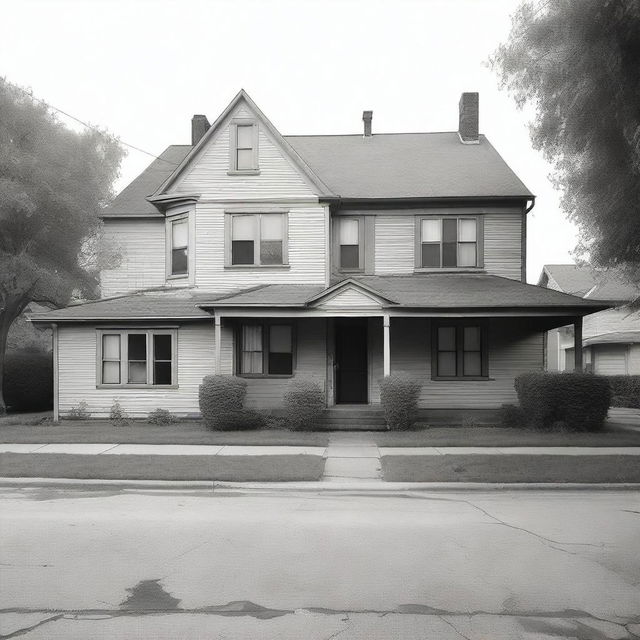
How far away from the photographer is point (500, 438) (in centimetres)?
1493

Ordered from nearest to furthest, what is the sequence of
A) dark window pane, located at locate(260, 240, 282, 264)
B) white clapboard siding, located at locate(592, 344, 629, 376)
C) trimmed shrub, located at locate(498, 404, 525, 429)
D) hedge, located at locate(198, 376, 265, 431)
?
hedge, located at locate(198, 376, 265, 431), trimmed shrub, located at locate(498, 404, 525, 429), dark window pane, located at locate(260, 240, 282, 264), white clapboard siding, located at locate(592, 344, 629, 376)

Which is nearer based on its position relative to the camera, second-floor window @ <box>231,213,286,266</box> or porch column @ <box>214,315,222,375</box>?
porch column @ <box>214,315,222,375</box>

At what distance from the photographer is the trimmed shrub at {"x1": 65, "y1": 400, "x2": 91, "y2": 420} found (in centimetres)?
1944

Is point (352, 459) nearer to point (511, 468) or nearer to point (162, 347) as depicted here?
point (511, 468)

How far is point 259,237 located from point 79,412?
294 inches

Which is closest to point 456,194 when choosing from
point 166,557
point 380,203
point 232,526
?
point 380,203

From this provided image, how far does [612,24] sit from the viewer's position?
8.80 m

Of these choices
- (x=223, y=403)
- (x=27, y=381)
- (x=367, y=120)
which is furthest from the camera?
(x=367, y=120)

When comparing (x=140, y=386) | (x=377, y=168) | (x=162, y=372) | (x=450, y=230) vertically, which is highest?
(x=377, y=168)

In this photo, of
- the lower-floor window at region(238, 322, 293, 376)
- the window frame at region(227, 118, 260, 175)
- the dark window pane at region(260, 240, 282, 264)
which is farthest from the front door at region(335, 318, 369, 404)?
the window frame at region(227, 118, 260, 175)

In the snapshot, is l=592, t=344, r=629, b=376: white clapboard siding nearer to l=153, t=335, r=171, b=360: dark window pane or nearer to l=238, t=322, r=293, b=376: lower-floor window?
l=238, t=322, r=293, b=376: lower-floor window

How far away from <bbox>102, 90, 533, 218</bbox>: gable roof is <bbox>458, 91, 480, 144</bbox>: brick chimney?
32cm

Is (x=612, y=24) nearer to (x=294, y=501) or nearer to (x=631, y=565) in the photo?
(x=631, y=565)

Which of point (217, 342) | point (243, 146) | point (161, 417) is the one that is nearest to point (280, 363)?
point (217, 342)
